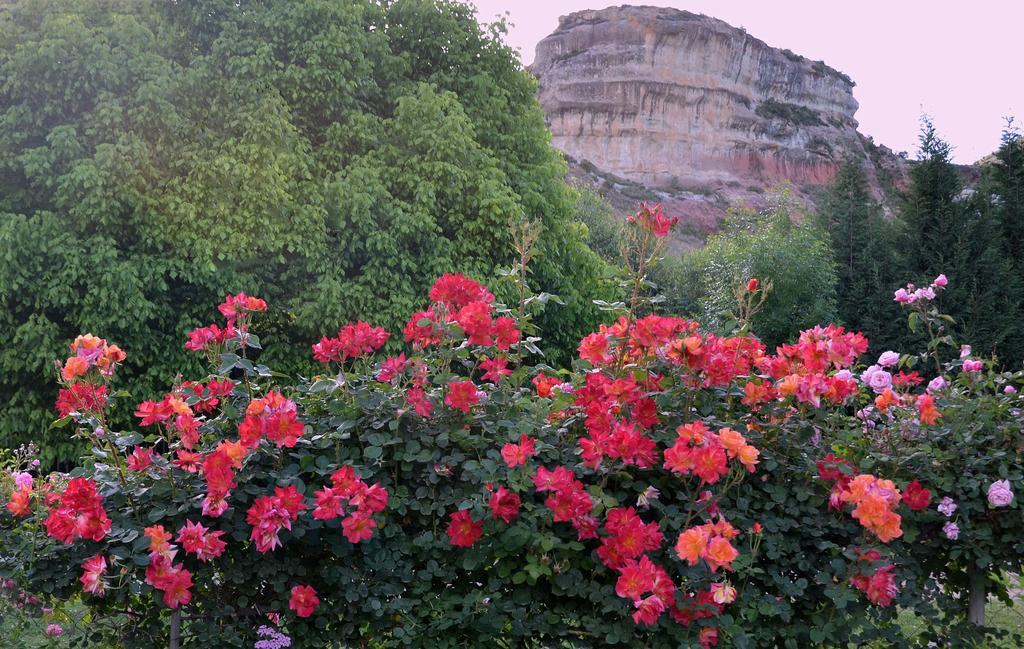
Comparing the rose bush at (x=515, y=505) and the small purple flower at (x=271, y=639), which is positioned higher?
the rose bush at (x=515, y=505)

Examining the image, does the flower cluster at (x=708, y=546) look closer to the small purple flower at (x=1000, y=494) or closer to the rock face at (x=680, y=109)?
the small purple flower at (x=1000, y=494)

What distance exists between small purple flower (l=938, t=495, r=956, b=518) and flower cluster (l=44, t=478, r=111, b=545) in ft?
7.21

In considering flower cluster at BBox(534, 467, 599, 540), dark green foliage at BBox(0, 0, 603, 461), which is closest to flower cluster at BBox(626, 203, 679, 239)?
flower cluster at BBox(534, 467, 599, 540)

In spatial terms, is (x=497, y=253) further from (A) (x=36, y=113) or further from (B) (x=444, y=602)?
(B) (x=444, y=602)

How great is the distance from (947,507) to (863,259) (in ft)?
57.8

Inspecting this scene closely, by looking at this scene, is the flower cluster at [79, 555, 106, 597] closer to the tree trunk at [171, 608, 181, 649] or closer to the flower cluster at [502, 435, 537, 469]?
the tree trunk at [171, 608, 181, 649]

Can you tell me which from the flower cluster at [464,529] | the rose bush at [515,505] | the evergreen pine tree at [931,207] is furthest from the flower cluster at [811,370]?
the evergreen pine tree at [931,207]

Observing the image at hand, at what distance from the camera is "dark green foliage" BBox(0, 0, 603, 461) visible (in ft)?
24.4

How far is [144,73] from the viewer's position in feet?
25.8

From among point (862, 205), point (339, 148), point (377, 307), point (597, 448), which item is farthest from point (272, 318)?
point (862, 205)

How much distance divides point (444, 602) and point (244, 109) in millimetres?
6914

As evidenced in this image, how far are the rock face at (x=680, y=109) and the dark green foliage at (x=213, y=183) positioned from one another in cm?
4380

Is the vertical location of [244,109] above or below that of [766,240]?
above

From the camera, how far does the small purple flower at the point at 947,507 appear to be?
233cm
